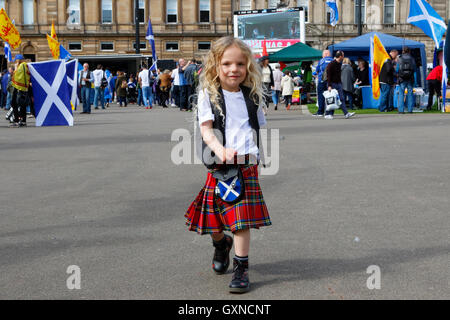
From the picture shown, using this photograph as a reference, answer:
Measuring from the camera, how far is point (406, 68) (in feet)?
65.6

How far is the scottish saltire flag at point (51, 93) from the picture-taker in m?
17.3

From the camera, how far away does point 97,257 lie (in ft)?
15.7

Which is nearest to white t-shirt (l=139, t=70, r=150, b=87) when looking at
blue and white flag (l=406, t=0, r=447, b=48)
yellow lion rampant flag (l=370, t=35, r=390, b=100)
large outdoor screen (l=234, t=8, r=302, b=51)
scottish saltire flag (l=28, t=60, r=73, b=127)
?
large outdoor screen (l=234, t=8, r=302, b=51)

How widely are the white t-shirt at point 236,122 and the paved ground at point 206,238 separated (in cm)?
76

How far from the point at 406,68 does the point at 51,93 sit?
30.5 ft

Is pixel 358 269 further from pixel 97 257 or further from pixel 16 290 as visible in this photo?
pixel 16 290

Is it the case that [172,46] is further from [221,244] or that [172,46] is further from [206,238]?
[221,244]

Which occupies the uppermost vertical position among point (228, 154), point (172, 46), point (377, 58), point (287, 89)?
point (172, 46)

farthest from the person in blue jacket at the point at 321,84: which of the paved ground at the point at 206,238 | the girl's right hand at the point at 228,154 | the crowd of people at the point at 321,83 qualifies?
the girl's right hand at the point at 228,154

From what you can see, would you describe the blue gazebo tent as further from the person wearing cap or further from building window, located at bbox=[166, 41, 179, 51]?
building window, located at bbox=[166, 41, 179, 51]

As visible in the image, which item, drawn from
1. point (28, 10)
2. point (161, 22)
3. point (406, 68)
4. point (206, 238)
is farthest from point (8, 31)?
point (161, 22)

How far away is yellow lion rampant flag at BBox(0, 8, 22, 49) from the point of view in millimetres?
20672

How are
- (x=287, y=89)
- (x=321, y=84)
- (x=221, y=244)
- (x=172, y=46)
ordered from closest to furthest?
1. (x=221, y=244)
2. (x=321, y=84)
3. (x=287, y=89)
4. (x=172, y=46)

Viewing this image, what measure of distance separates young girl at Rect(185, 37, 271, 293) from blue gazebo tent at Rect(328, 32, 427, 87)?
20.3 meters
